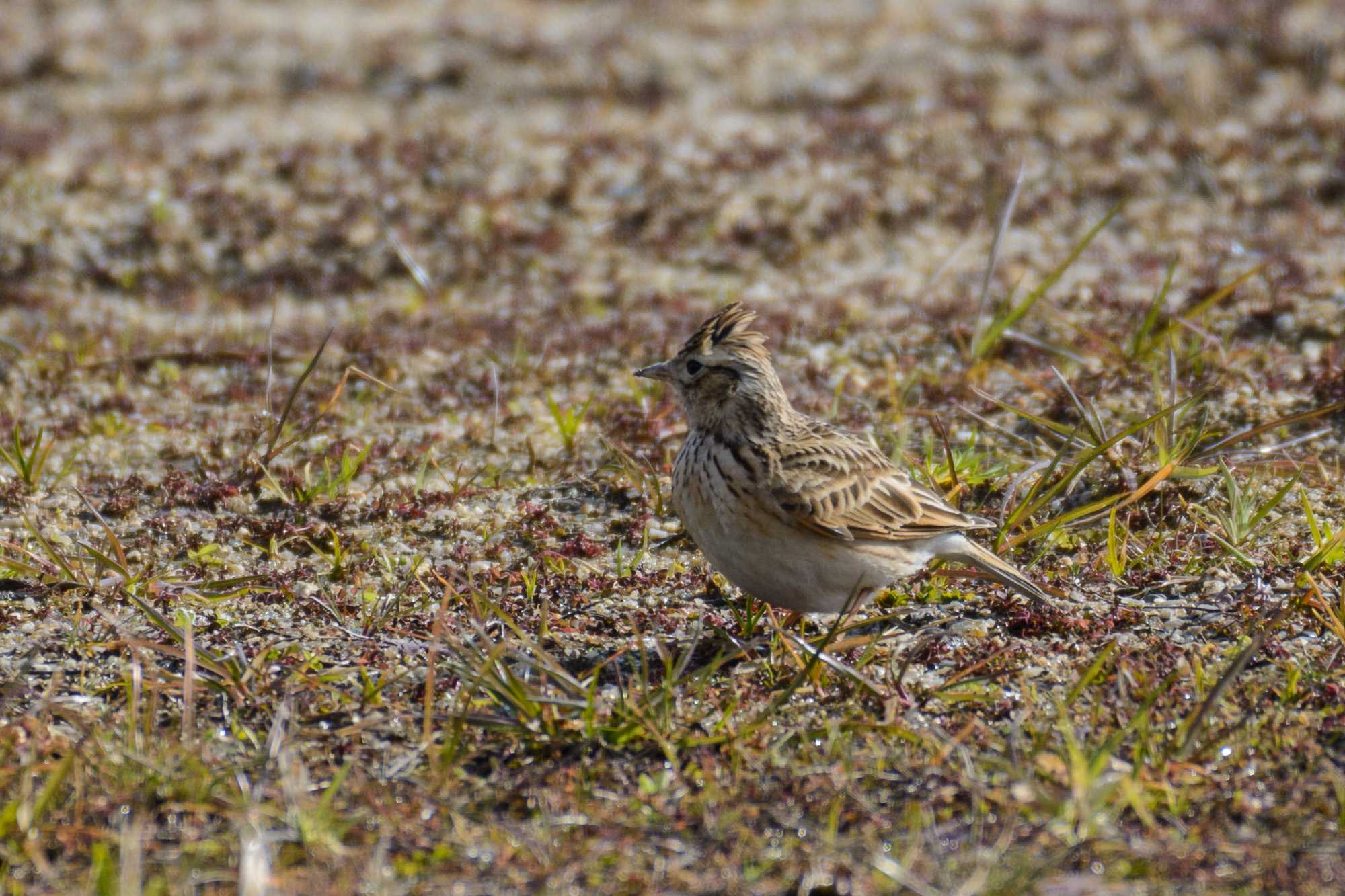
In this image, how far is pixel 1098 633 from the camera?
217 inches

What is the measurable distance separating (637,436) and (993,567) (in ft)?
7.59

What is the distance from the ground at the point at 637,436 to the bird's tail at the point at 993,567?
139 millimetres

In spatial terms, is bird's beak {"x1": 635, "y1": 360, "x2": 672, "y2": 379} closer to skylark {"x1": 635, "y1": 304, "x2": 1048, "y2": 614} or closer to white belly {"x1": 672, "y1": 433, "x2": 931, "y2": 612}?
skylark {"x1": 635, "y1": 304, "x2": 1048, "y2": 614}

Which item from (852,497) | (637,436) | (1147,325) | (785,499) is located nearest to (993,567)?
(852,497)

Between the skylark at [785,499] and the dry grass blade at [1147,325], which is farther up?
the dry grass blade at [1147,325]

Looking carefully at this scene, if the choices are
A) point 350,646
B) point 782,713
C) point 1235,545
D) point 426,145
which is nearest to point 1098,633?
point 1235,545

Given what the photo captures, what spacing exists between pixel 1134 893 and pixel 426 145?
338 inches

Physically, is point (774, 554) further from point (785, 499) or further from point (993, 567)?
point (993, 567)

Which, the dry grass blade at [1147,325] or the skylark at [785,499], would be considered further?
the dry grass blade at [1147,325]

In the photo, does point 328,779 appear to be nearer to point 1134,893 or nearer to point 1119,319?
point 1134,893

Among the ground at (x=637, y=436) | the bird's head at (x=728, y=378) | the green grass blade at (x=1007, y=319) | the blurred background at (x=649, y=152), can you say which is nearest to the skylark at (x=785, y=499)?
the bird's head at (x=728, y=378)

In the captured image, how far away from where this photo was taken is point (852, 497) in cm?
562

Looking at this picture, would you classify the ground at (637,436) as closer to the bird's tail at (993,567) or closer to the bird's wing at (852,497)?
the bird's tail at (993,567)

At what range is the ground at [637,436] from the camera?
4.41 meters
